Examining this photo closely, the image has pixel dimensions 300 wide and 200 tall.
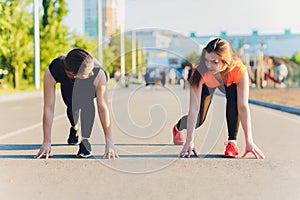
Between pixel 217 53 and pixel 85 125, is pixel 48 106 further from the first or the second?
pixel 217 53

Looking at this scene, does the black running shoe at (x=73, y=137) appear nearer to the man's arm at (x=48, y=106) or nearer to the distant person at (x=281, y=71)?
the man's arm at (x=48, y=106)

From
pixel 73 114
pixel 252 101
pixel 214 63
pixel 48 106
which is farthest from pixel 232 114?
pixel 252 101

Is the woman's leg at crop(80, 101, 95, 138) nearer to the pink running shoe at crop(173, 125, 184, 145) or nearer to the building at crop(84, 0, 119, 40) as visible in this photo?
the pink running shoe at crop(173, 125, 184, 145)

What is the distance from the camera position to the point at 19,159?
6.77m

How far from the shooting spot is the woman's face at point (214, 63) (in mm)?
6352

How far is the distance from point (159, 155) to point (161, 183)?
179 cm

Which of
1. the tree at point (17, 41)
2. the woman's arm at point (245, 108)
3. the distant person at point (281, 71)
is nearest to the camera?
the woman's arm at point (245, 108)

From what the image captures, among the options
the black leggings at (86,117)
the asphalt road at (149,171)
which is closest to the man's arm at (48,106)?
the asphalt road at (149,171)

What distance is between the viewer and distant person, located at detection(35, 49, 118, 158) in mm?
6152

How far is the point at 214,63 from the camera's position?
640 centimetres

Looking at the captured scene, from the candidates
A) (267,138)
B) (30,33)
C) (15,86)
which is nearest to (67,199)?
(267,138)

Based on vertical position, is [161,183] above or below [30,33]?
below

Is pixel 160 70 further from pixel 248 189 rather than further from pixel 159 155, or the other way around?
pixel 248 189

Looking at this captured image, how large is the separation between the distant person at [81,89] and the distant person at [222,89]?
1093mm
